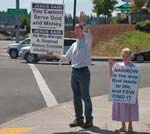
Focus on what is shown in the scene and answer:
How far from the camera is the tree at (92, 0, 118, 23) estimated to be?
81875mm

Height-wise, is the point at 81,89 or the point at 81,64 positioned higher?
the point at 81,64

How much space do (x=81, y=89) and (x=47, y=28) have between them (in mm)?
1283

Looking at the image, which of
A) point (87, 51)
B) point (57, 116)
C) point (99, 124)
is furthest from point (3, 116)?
point (87, 51)

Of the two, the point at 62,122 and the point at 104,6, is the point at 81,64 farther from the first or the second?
the point at 104,6

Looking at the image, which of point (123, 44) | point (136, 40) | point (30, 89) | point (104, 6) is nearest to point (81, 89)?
point (30, 89)

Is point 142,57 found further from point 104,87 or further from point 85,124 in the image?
point 85,124

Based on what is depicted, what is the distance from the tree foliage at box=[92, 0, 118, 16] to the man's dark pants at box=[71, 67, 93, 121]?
71729mm

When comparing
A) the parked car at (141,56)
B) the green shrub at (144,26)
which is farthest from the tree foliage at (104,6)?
the parked car at (141,56)

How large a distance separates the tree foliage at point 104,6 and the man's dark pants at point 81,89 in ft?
235

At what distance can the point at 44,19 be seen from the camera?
10430mm

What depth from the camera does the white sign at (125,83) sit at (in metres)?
9.83

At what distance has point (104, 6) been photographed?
8219 centimetres

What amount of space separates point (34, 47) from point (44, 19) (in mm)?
552

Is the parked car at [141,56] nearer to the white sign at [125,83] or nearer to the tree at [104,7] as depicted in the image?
the white sign at [125,83]
